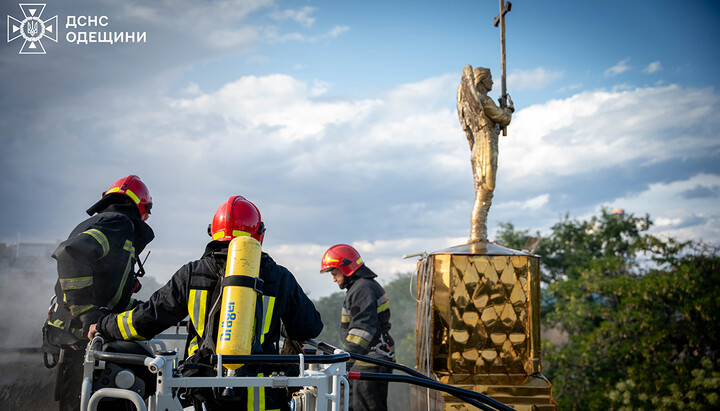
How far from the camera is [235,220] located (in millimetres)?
3752

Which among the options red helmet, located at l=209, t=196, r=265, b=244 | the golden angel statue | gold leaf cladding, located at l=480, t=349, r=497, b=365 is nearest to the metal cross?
the golden angel statue

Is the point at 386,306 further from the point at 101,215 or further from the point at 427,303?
the point at 101,215

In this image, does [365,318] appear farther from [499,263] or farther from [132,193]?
[132,193]

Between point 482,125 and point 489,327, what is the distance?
7.75ft

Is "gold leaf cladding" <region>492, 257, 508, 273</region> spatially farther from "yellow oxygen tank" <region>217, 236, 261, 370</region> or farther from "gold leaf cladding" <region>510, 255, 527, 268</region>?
"yellow oxygen tank" <region>217, 236, 261, 370</region>

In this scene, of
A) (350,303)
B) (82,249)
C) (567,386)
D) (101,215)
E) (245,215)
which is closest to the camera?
(245,215)

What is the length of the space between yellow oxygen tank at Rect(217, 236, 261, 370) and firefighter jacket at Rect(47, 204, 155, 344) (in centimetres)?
163

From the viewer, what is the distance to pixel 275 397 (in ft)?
11.6

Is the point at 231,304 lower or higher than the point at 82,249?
lower

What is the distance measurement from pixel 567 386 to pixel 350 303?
25.1 feet

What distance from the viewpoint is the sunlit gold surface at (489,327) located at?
5.80 metres

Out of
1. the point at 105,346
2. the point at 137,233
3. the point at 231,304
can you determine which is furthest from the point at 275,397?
the point at 137,233

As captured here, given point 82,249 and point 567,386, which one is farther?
point 567,386

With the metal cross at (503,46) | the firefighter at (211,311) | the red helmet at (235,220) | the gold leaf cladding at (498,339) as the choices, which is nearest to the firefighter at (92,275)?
the firefighter at (211,311)
